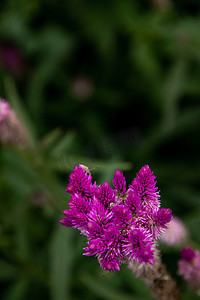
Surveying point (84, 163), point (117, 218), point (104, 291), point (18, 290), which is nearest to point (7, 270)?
point (18, 290)

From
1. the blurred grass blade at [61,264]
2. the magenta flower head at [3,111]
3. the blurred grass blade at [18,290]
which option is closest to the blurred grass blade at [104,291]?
the blurred grass blade at [61,264]

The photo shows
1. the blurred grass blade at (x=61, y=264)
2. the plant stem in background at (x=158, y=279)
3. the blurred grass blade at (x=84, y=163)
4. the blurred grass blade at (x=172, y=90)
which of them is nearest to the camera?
the plant stem in background at (x=158, y=279)

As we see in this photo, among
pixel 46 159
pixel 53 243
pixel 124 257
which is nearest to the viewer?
pixel 124 257

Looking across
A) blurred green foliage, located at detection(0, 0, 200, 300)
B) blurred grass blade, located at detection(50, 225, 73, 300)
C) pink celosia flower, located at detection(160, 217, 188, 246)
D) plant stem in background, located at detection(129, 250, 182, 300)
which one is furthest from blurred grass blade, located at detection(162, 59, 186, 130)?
plant stem in background, located at detection(129, 250, 182, 300)

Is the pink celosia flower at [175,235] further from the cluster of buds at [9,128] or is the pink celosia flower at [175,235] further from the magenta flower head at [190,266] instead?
the cluster of buds at [9,128]

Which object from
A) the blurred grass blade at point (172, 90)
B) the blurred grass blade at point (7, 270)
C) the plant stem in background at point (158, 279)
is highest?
the blurred grass blade at point (172, 90)

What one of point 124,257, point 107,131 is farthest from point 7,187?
point 124,257

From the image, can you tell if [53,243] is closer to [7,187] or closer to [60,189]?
[60,189]

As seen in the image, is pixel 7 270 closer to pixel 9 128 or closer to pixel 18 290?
pixel 18 290
